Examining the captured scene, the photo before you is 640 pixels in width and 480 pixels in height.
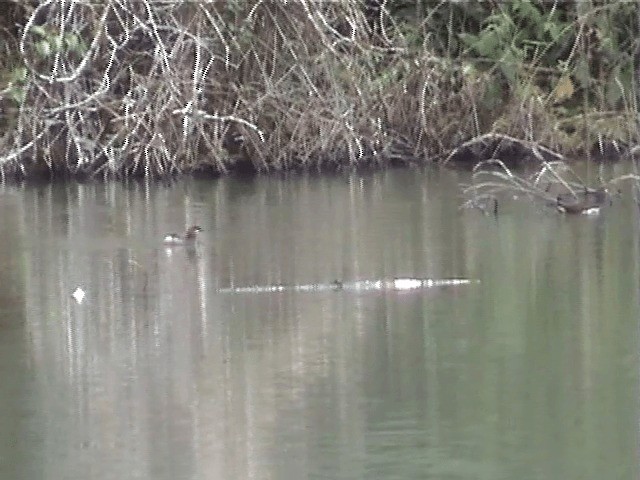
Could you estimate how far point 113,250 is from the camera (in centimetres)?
962

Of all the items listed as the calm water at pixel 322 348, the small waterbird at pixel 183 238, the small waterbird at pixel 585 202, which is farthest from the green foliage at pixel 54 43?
the small waterbird at pixel 585 202

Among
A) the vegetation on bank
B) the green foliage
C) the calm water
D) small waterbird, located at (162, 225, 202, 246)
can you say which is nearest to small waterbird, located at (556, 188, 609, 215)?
the calm water

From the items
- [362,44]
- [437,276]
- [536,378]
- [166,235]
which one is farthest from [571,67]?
[536,378]

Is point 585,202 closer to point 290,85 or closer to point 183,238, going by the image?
point 183,238

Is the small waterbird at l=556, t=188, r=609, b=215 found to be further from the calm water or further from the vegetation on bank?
the vegetation on bank

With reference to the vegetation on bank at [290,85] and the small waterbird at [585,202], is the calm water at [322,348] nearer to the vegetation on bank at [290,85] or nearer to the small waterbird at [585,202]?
the small waterbird at [585,202]

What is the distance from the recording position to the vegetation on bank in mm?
12992

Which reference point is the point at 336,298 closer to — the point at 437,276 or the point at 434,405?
the point at 437,276

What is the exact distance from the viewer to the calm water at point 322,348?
17.8 ft

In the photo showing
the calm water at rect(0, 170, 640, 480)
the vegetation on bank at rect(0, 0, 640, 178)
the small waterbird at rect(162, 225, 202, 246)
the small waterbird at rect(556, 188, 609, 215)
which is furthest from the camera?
the vegetation on bank at rect(0, 0, 640, 178)

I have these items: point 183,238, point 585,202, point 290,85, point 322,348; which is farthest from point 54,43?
point 322,348

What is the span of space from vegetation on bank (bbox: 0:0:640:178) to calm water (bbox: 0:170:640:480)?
7.14 ft

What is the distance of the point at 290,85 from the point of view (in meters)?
13.6

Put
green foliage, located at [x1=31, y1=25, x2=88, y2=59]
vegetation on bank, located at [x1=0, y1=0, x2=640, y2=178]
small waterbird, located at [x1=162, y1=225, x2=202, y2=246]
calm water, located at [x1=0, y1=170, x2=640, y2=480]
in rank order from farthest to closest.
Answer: vegetation on bank, located at [x1=0, y1=0, x2=640, y2=178] → green foliage, located at [x1=31, y1=25, x2=88, y2=59] → small waterbird, located at [x1=162, y1=225, x2=202, y2=246] → calm water, located at [x1=0, y1=170, x2=640, y2=480]
